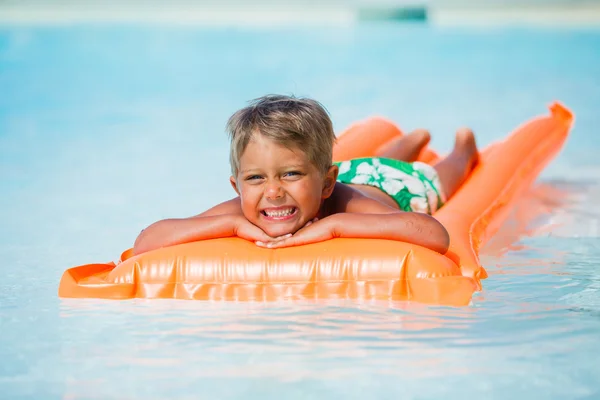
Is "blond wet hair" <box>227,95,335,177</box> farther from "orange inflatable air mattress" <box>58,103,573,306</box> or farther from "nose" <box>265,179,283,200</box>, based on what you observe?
"orange inflatable air mattress" <box>58,103,573,306</box>

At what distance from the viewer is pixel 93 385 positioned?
5.95 ft

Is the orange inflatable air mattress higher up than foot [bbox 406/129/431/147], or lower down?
lower down

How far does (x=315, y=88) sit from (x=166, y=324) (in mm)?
7251

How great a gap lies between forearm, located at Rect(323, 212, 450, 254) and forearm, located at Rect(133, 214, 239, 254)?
1.14ft

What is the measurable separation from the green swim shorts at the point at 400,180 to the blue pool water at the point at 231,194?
340mm

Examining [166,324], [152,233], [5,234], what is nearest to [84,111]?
[5,234]

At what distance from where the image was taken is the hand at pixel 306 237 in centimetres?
262

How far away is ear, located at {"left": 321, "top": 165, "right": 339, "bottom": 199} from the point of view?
2.72 m

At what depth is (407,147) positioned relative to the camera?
4074mm

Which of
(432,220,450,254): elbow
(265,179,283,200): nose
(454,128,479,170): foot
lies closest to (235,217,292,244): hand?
(265,179,283,200): nose

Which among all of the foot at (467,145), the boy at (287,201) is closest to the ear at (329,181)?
the boy at (287,201)

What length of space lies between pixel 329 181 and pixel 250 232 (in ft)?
1.08

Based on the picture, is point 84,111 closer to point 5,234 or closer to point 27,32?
point 27,32

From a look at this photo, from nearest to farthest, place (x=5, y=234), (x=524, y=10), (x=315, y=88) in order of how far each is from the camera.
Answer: (x=5, y=234) → (x=315, y=88) → (x=524, y=10)
